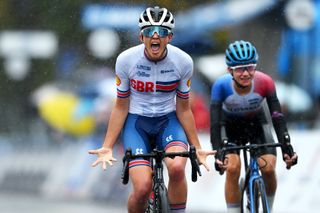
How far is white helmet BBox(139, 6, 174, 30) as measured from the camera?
39.9ft

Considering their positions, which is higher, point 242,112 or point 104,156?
point 242,112

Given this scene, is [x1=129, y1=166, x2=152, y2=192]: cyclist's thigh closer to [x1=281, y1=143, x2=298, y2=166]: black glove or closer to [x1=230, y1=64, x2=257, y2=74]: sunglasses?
[x1=281, y1=143, x2=298, y2=166]: black glove

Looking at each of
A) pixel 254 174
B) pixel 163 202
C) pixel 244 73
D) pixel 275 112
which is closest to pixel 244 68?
pixel 244 73

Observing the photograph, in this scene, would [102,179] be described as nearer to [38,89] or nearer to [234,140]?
[38,89]

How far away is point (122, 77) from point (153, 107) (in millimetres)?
434

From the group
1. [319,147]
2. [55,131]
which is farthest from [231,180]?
[55,131]

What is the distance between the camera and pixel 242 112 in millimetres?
13578

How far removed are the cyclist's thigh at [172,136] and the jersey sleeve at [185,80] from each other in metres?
0.23

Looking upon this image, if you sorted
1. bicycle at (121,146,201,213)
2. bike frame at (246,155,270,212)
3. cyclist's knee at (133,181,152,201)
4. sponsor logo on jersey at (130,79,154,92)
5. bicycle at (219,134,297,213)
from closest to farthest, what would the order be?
1. bicycle at (121,146,201,213)
2. cyclist's knee at (133,181,152,201)
3. sponsor logo on jersey at (130,79,154,92)
4. bicycle at (219,134,297,213)
5. bike frame at (246,155,270,212)

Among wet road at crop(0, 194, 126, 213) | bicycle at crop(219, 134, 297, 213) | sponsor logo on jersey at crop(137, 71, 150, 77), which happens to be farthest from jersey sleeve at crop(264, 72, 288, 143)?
wet road at crop(0, 194, 126, 213)

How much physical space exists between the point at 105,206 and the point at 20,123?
613cm

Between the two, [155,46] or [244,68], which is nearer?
[155,46]

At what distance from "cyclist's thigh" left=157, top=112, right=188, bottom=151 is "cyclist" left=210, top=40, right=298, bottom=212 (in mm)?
567

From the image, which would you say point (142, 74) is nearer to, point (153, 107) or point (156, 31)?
point (153, 107)
